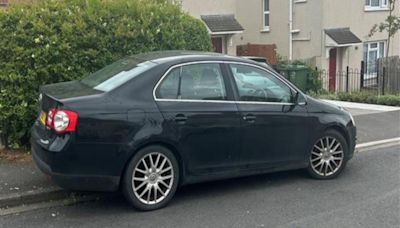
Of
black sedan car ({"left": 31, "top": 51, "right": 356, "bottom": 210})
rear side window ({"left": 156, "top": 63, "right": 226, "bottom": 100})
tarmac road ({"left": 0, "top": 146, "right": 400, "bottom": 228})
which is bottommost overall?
tarmac road ({"left": 0, "top": 146, "right": 400, "bottom": 228})

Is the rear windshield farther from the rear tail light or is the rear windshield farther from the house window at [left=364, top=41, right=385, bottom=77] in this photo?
the house window at [left=364, top=41, right=385, bottom=77]

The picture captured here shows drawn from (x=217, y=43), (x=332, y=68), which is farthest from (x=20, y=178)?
(x=332, y=68)

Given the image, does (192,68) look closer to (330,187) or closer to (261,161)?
(261,161)

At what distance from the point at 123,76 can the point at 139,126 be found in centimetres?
67

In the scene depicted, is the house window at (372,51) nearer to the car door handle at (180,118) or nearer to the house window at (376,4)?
the house window at (376,4)

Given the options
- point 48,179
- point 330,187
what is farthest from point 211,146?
point 48,179

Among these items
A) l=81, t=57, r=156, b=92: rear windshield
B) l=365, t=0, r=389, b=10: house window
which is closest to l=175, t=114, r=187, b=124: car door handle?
l=81, t=57, r=156, b=92: rear windshield

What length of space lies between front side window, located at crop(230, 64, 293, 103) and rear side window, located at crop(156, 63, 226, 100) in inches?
9.5

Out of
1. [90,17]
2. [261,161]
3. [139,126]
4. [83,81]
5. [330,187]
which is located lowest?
[330,187]

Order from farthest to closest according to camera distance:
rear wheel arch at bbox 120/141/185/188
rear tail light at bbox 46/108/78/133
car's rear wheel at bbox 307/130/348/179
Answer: car's rear wheel at bbox 307/130/348/179 < rear wheel arch at bbox 120/141/185/188 < rear tail light at bbox 46/108/78/133

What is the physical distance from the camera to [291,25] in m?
21.0

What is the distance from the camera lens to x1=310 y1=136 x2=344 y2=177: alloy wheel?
622 centimetres

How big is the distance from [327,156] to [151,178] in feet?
8.00

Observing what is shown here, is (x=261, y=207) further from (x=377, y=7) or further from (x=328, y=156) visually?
(x=377, y=7)
